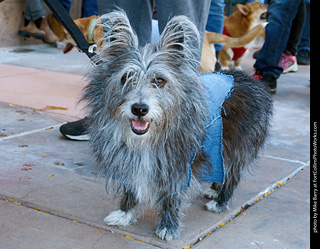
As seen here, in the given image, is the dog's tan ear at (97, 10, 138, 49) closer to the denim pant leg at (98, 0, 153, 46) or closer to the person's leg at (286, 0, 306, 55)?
the denim pant leg at (98, 0, 153, 46)

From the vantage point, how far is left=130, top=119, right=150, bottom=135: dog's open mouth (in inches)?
104

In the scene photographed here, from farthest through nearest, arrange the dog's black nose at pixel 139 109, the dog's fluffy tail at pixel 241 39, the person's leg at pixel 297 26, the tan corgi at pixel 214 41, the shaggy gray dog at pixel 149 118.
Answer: the person's leg at pixel 297 26 → the dog's fluffy tail at pixel 241 39 → the tan corgi at pixel 214 41 → the shaggy gray dog at pixel 149 118 → the dog's black nose at pixel 139 109

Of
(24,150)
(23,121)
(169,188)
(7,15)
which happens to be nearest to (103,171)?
(169,188)

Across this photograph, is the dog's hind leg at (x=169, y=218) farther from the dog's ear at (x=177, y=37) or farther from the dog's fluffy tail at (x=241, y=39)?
the dog's fluffy tail at (x=241, y=39)

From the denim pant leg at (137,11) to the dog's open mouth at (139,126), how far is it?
4.28 ft

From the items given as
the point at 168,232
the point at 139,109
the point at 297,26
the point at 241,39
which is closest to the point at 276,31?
the point at 297,26

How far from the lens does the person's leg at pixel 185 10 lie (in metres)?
3.35

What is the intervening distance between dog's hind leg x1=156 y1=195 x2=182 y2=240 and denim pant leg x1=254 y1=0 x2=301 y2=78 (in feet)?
15.5

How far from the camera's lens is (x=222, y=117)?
3.18 meters

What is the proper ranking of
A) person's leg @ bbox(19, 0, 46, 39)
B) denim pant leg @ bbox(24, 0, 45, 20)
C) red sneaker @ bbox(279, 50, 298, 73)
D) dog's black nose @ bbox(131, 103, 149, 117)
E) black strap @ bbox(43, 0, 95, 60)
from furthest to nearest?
1. person's leg @ bbox(19, 0, 46, 39)
2. denim pant leg @ bbox(24, 0, 45, 20)
3. red sneaker @ bbox(279, 50, 298, 73)
4. black strap @ bbox(43, 0, 95, 60)
5. dog's black nose @ bbox(131, 103, 149, 117)

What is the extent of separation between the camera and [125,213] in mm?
3129

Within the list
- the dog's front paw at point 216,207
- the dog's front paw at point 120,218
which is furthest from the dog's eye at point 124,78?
the dog's front paw at point 216,207

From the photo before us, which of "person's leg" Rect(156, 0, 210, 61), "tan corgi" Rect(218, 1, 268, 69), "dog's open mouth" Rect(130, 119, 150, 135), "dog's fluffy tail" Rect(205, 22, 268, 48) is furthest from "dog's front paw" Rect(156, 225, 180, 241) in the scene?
"tan corgi" Rect(218, 1, 268, 69)
